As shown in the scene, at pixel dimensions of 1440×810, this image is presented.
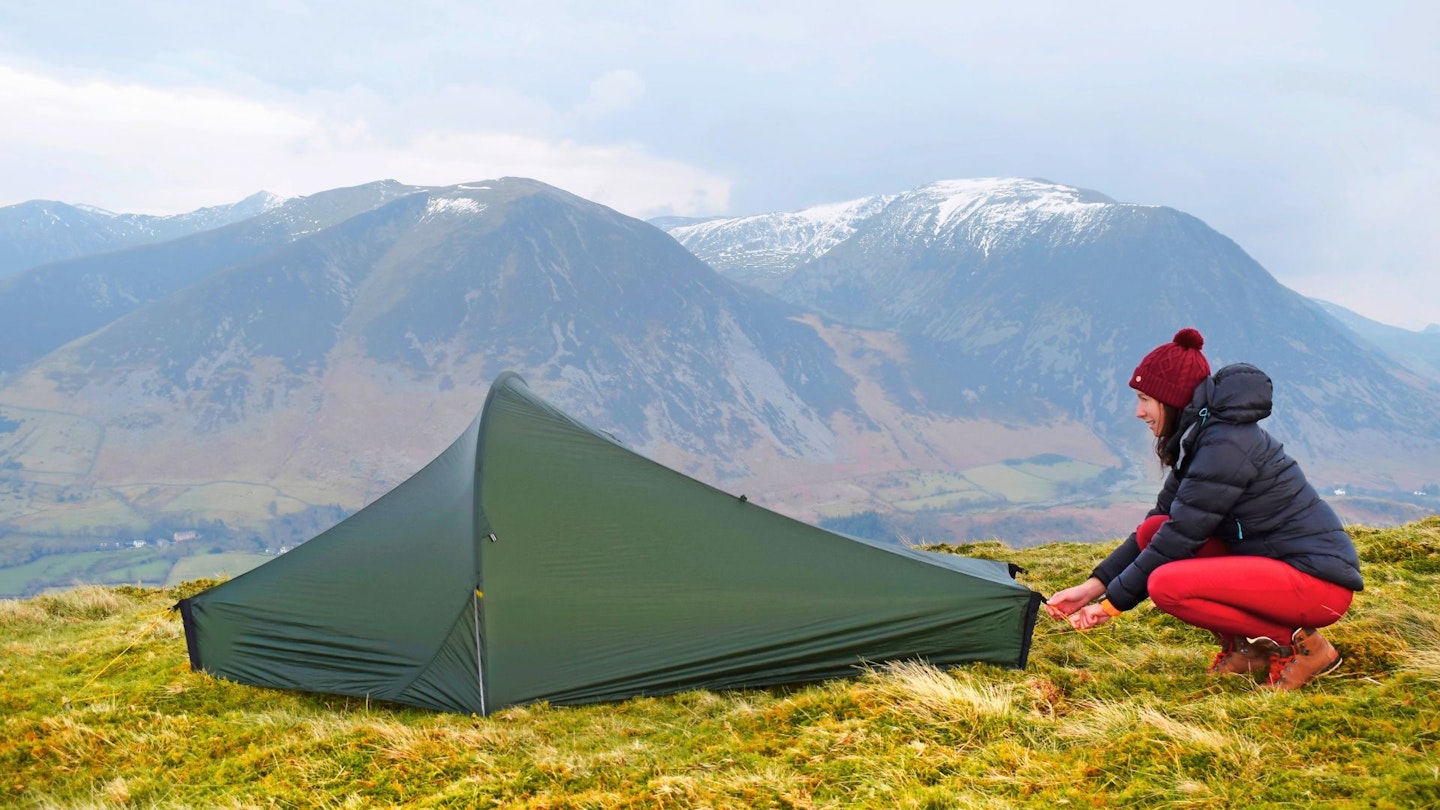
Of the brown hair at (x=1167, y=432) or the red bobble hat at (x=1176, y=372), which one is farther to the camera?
the brown hair at (x=1167, y=432)

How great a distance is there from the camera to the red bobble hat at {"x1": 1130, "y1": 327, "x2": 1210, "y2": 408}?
5449 mm

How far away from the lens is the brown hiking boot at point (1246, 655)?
5.45 m

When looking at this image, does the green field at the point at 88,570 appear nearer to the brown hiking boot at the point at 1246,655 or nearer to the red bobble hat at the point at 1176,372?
the brown hiking boot at the point at 1246,655

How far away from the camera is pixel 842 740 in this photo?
4.93 m

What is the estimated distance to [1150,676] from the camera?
6.06 meters

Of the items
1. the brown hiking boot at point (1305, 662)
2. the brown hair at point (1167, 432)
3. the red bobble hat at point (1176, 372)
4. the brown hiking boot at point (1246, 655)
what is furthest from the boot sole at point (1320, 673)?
the red bobble hat at point (1176, 372)

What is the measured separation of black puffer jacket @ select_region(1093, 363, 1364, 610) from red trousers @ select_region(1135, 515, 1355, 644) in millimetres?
74

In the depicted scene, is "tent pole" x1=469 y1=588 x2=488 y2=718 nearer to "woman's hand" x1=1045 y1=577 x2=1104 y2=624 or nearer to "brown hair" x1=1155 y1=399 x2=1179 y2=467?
"woman's hand" x1=1045 y1=577 x2=1104 y2=624

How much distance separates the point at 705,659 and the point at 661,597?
64 cm

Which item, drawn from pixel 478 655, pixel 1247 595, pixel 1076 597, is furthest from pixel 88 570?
pixel 1247 595

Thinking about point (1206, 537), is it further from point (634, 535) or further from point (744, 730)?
→ point (634, 535)

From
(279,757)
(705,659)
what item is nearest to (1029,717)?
(705,659)

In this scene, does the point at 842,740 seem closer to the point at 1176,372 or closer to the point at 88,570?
the point at 1176,372

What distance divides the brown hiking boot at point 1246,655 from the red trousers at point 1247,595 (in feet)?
0.29
